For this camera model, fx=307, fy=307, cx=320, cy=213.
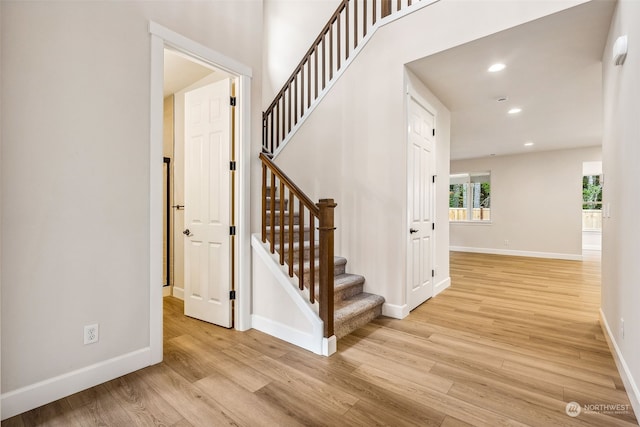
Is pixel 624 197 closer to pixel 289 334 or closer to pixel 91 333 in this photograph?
pixel 289 334

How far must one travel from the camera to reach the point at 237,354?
7.75 ft

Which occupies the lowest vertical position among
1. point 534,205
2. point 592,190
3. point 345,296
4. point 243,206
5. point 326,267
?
point 345,296

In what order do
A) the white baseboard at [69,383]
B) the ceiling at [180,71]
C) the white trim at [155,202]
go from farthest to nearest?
the ceiling at [180,71]
the white trim at [155,202]
the white baseboard at [69,383]

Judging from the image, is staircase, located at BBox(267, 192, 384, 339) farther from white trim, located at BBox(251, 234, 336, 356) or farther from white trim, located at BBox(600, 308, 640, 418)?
white trim, located at BBox(600, 308, 640, 418)

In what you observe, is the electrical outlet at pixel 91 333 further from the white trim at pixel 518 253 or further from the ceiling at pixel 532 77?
the white trim at pixel 518 253

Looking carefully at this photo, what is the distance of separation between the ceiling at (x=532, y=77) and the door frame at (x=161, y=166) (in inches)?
72.1

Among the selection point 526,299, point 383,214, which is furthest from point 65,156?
point 526,299

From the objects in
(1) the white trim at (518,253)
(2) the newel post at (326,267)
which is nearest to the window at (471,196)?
(1) the white trim at (518,253)

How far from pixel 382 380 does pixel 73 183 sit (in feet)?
7.52

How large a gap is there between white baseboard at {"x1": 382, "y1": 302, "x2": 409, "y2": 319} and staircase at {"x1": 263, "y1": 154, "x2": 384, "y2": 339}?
0.05 metres

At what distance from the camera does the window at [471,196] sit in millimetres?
8203

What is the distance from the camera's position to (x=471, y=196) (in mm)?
8508

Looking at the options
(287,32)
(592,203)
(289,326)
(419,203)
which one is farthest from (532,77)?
(592,203)

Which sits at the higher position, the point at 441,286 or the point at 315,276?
the point at 315,276
